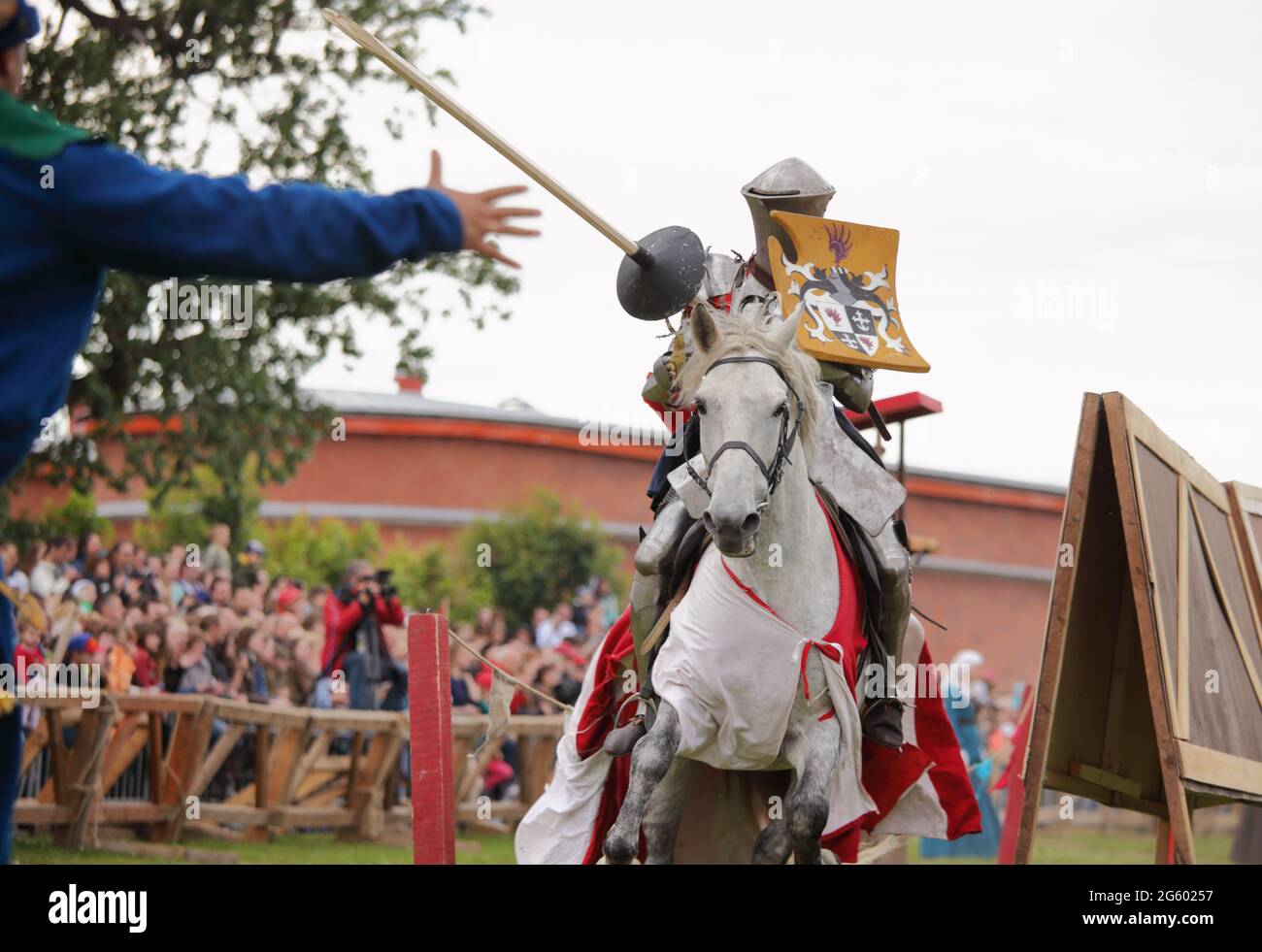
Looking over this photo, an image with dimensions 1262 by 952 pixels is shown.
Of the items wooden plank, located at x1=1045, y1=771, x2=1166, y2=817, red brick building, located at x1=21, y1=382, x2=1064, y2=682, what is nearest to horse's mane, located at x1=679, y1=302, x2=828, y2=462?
wooden plank, located at x1=1045, y1=771, x2=1166, y2=817

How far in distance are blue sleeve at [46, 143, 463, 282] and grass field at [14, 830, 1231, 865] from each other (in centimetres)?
676

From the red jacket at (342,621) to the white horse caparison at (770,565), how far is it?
750 cm

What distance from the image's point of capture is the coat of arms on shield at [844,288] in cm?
738

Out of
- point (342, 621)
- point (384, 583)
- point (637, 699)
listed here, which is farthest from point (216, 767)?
point (637, 699)

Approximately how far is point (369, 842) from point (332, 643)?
1699 mm

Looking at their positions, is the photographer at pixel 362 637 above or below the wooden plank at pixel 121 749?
above

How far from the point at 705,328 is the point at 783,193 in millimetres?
1930

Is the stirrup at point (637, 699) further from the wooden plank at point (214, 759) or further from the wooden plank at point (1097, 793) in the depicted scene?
the wooden plank at point (214, 759)

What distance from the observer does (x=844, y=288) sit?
761 centimetres

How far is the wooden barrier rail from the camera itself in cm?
1022

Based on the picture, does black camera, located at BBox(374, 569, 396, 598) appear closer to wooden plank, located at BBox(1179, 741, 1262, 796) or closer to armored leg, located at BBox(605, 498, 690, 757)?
armored leg, located at BBox(605, 498, 690, 757)

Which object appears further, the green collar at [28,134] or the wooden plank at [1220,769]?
the wooden plank at [1220,769]

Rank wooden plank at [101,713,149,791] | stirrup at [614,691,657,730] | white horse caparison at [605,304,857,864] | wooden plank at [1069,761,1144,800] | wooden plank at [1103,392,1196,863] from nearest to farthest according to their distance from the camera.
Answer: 1. white horse caparison at [605,304,857,864]
2. wooden plank at [1103,392,1196,863]
3. stirrup at [614,691,657,730]
4. wooden plank at [1069,761,1144,800]
5. wooden plank at [101,713,149,791]

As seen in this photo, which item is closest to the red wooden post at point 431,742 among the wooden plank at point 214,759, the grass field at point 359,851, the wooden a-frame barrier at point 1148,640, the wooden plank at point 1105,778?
the wooden a-frame barrier at point 1148,640
